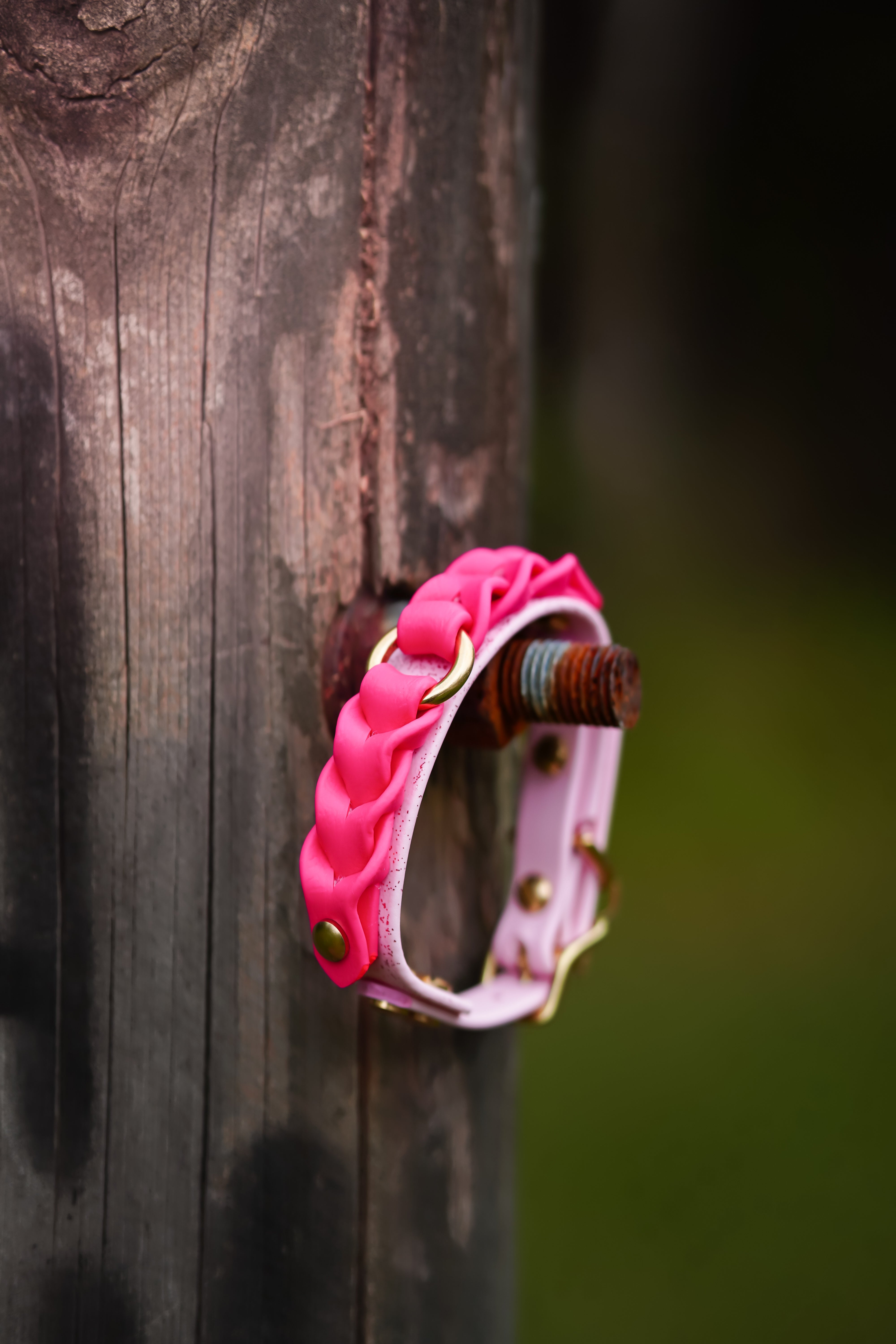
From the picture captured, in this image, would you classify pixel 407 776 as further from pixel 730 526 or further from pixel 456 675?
pixel 730 526

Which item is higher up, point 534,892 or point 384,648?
point 384,648

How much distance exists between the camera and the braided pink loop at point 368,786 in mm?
500

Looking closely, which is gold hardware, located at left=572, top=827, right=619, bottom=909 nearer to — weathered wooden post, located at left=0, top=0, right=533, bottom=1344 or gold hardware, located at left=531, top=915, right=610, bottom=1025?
gold hardware, located at left=531, top=915, right=610, bottom=1025

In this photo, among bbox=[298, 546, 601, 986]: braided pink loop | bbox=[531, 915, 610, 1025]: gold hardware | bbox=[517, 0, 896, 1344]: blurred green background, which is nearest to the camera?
bbox=[298, 546, 601, 986]: braided pink loop

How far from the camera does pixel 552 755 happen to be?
2.36 feet

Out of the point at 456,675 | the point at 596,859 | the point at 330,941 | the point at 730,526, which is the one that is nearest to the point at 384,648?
the point at 456,675

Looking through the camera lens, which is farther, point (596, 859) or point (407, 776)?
point (596, 859)

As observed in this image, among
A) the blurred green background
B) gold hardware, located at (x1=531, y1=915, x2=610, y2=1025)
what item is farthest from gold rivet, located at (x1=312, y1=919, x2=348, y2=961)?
the blurred green background

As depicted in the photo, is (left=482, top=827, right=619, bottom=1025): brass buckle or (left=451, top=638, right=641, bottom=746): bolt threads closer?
(left=451, top=638, right=641, bottom=746): bolt threads

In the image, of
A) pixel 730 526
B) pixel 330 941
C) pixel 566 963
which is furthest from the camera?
pixel 730 526

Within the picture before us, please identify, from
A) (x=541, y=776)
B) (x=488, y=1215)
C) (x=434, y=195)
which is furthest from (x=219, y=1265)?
(x=434, y=195)

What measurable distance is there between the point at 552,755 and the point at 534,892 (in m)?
0.11

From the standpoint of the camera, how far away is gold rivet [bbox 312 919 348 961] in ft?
1.66

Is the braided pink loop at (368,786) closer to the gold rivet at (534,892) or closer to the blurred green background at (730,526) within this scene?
the gold rivet at (534,892)
